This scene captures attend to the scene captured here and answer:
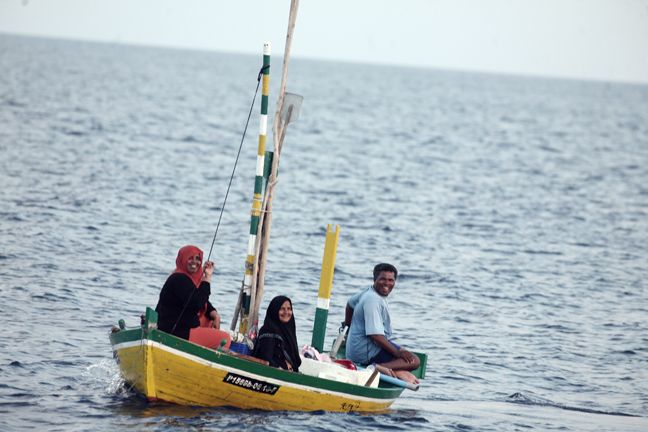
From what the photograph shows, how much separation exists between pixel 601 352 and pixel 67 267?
36.8ft

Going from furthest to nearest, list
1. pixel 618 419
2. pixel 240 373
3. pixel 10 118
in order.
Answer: pixel 10 118 → pixel 618 419 → pixel 240 373

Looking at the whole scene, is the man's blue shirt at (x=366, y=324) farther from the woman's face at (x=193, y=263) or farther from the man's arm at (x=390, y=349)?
the woman's face at (x=193, y=263)

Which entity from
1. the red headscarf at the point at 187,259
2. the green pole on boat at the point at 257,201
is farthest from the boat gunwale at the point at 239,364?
the green pole on boat at the point at 257,201

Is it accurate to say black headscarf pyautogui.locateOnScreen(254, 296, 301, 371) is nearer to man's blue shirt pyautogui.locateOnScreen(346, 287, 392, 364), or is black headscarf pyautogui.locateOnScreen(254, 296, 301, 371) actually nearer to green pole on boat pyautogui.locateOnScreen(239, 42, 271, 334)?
green pole on boat pyautogui.locateOnScreen(239, 42, 271, 334)

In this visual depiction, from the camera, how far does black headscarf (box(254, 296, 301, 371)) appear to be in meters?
15.3

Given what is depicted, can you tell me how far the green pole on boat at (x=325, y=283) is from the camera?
55.6ft

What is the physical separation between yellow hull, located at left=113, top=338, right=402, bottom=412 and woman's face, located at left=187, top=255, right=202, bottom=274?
1.18 metres

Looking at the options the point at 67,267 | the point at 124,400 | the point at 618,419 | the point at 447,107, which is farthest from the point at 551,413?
the point at 447,107

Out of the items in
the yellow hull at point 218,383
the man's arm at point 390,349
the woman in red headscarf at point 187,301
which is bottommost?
the yellow hull at point 218,383

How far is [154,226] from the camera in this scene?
3278cm

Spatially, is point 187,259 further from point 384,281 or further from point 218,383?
point 384,281

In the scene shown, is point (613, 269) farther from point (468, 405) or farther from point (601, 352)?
point (468, 405)

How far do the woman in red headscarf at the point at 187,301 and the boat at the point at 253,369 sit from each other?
0.92 ft

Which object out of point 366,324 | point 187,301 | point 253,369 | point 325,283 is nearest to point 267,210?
point 325,283
